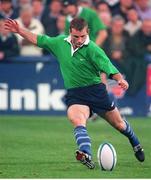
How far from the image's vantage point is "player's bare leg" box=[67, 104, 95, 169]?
10.2m

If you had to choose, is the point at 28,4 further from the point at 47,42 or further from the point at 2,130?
the point at 47,42

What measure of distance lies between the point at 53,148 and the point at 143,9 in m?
8.14

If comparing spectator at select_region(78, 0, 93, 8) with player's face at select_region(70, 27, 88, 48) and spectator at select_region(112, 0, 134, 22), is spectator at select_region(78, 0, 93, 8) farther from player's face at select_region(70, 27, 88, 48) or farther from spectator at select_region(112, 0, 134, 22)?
player's face at select_region(70, 27, 88, 48)

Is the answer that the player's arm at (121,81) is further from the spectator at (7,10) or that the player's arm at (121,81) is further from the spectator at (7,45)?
the spectator at (7,10)

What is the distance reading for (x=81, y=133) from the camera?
413 inches

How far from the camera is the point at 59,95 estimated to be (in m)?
19.5

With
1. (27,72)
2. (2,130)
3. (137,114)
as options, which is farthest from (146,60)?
(2,130)

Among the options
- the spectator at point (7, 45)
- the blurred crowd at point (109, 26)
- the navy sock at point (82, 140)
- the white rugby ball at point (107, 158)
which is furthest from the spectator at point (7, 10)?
the white rugby ball at point (107, 158)

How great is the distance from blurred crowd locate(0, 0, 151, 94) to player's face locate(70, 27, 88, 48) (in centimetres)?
856

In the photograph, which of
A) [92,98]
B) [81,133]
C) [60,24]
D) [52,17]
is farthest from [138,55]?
[81,133]

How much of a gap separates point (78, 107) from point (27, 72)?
874 centimetres

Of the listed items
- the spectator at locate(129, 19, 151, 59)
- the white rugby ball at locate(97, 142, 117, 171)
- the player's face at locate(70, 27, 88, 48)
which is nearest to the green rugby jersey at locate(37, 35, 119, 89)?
the player's face at locate(70, 27, 88, 48)

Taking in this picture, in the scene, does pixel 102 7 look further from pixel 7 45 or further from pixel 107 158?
pixel 107 158

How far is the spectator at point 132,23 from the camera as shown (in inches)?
800
